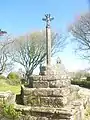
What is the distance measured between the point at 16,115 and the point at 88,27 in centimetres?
2147

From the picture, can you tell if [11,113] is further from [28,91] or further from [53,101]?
[53,101]

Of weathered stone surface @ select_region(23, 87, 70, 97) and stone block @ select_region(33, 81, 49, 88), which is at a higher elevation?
stone block @ select_region(33, 81, 49, 88)

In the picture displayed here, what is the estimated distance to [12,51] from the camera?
36.1m

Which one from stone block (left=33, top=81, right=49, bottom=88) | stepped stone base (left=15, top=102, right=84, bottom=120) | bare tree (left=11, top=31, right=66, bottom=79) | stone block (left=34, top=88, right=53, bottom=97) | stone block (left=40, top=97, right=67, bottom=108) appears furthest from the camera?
bare tree (left=11, top=31, right=66, bottom=79)

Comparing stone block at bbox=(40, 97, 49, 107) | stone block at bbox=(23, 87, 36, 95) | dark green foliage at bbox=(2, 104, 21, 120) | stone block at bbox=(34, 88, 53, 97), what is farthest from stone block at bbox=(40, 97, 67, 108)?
dark green foliage at bbox=(2, 104, 21, 120)

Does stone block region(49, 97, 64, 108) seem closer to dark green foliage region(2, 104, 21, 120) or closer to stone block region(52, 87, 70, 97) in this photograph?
stone block region(52, 87, 70, 97)

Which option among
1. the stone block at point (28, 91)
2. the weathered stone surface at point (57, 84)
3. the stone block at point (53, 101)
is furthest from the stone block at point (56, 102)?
the stone block at point (28, 91)

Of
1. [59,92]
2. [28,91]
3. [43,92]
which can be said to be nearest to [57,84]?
[59,92]

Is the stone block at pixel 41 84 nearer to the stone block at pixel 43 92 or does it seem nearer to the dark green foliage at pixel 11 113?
the stone block at pixel 43 92

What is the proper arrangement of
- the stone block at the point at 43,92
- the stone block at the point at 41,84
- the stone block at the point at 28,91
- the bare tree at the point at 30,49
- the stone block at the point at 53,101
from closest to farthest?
the stone block at the point at 53,101 → the stone block at the point at 43,92 → the stone block at the point at 28,91 → the stone block at the point at 41,84 → the bare tree at the point at 30,49

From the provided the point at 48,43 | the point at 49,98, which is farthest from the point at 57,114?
the point at 48,43

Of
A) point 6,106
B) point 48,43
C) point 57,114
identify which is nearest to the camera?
point 57,114

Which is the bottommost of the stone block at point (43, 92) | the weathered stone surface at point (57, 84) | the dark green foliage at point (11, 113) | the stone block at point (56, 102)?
the dark green foliage at point (11, 113)

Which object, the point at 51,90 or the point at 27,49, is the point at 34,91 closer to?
the point at 51,90
